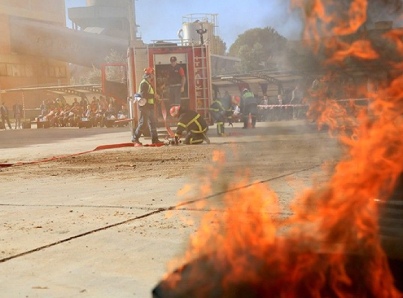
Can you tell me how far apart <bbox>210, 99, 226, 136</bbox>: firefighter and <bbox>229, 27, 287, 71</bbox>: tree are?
10.1 meters

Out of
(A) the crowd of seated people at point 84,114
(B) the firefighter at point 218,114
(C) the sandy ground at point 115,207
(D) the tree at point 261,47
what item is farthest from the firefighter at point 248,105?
(D) the tree at point 261,47

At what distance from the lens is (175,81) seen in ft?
55.7

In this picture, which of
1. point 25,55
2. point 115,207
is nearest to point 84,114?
point 25,55

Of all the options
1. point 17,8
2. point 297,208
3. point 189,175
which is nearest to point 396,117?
point 297,208

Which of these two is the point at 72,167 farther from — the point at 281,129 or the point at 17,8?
the point at 17,8

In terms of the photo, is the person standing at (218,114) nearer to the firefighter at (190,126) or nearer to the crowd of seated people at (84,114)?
the firefighter at (190,126)

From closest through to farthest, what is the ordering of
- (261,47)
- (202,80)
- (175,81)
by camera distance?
(261,47) → (175,81) → (202,80)

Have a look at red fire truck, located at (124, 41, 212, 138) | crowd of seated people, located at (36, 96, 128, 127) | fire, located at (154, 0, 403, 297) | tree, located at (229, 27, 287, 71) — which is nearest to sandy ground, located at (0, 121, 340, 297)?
fire, located at (154, 0, 403, 297)

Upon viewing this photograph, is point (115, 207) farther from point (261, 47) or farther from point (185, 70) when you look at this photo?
point (185, 70)

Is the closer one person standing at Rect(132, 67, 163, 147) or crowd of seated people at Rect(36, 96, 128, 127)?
person standing at Rect(132, 67, 163, 147)

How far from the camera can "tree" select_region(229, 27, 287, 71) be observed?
15.0 ft

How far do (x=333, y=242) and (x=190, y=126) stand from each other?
10.6 metres

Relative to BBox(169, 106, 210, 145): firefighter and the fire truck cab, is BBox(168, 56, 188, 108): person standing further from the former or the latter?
BBox(169, 106, 210, 145): firefighter

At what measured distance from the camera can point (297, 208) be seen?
206 inches
